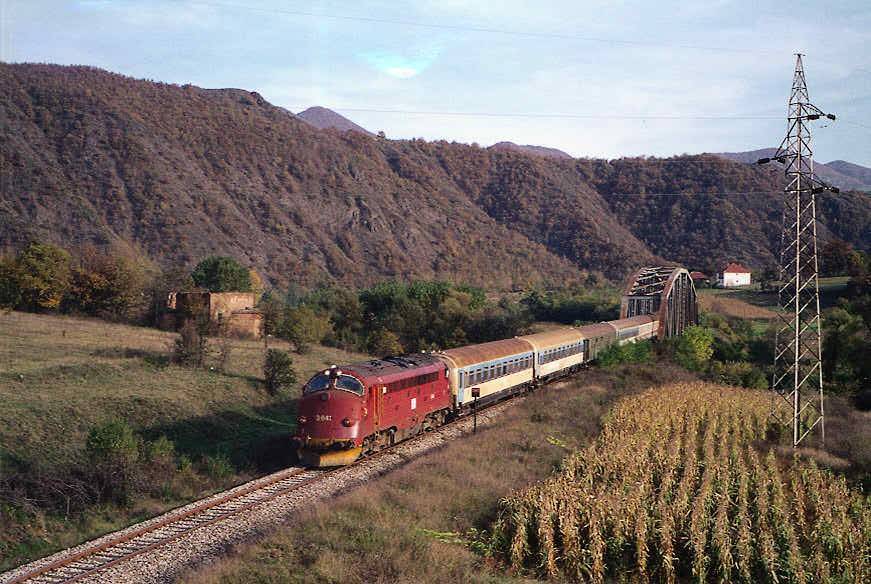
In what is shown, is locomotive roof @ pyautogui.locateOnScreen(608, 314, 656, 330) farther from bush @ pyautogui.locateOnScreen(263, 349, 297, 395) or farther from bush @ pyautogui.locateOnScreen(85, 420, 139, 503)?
bush @ pyautogui.locateOnScreen(85, 420, 139, 503)

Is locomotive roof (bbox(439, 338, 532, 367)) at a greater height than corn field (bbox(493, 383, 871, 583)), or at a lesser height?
greater

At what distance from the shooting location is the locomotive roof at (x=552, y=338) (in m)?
42.8

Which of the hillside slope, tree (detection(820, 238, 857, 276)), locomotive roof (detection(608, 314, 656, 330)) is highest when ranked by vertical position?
the hillside slope

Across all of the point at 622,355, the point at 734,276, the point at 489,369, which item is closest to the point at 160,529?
the point at 489,369

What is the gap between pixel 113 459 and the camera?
23297mm

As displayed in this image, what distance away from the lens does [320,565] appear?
1409 centimetres

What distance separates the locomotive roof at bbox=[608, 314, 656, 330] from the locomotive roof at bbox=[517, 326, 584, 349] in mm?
10121

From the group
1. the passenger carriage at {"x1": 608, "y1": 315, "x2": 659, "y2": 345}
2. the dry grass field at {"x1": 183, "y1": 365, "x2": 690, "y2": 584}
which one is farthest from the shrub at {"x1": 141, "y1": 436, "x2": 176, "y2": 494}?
the passenger carriage at {"x1": 608, "y1": 315, "x2": 659, "y2": 345}

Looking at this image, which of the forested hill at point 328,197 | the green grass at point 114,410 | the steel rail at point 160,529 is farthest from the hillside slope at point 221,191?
the steel rail at point 160,529

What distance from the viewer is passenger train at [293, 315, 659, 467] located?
22.6 meters

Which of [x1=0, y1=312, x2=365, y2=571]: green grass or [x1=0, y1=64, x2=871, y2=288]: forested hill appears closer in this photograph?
[x1=0, y1=312, x2=365, y2=571]: green grass

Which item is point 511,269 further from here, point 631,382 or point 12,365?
point 12,365

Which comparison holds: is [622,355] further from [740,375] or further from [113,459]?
[113,459]

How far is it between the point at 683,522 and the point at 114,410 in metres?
21.9
